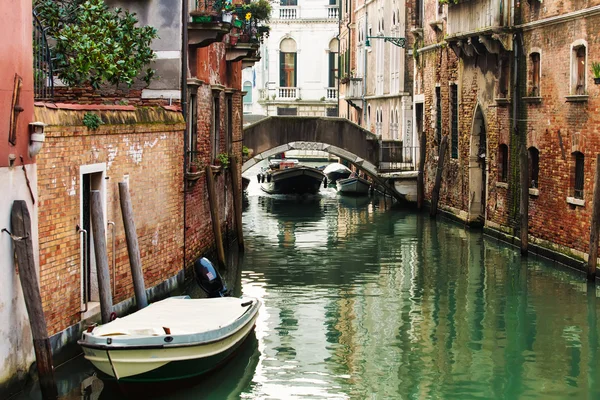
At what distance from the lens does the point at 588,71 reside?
1591cm

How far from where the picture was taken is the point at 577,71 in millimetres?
16688

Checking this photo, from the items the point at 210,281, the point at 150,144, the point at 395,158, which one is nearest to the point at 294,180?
the point at 395,158

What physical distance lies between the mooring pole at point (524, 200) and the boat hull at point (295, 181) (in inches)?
558

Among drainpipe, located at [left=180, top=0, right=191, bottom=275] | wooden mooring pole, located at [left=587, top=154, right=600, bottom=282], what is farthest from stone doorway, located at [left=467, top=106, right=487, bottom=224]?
drainpipe, located at [left=180, top=0, right=191, bottom=275]

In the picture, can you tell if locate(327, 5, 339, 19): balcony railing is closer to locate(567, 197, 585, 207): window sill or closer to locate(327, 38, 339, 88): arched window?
locate(327, 38, 339, 88): arched window

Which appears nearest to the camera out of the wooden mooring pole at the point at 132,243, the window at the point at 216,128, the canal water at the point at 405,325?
the canal water at the point at 405,325

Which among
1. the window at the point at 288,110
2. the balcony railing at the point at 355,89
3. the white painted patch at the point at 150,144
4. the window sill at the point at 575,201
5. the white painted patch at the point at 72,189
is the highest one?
the balcony railing at the point at 355,89

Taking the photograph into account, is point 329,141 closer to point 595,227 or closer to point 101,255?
point 595,227

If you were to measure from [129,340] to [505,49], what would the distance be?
12.7 m

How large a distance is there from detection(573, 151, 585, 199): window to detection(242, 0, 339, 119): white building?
105 feet

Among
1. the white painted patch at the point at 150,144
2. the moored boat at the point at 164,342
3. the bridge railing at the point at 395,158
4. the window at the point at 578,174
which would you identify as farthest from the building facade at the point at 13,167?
the bridge railing at the point at 395,158

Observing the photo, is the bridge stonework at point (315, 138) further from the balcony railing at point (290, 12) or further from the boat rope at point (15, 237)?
the balcony railing at point (290, 12)

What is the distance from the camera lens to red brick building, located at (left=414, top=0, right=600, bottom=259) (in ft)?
53.9

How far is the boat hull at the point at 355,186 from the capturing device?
106ft
